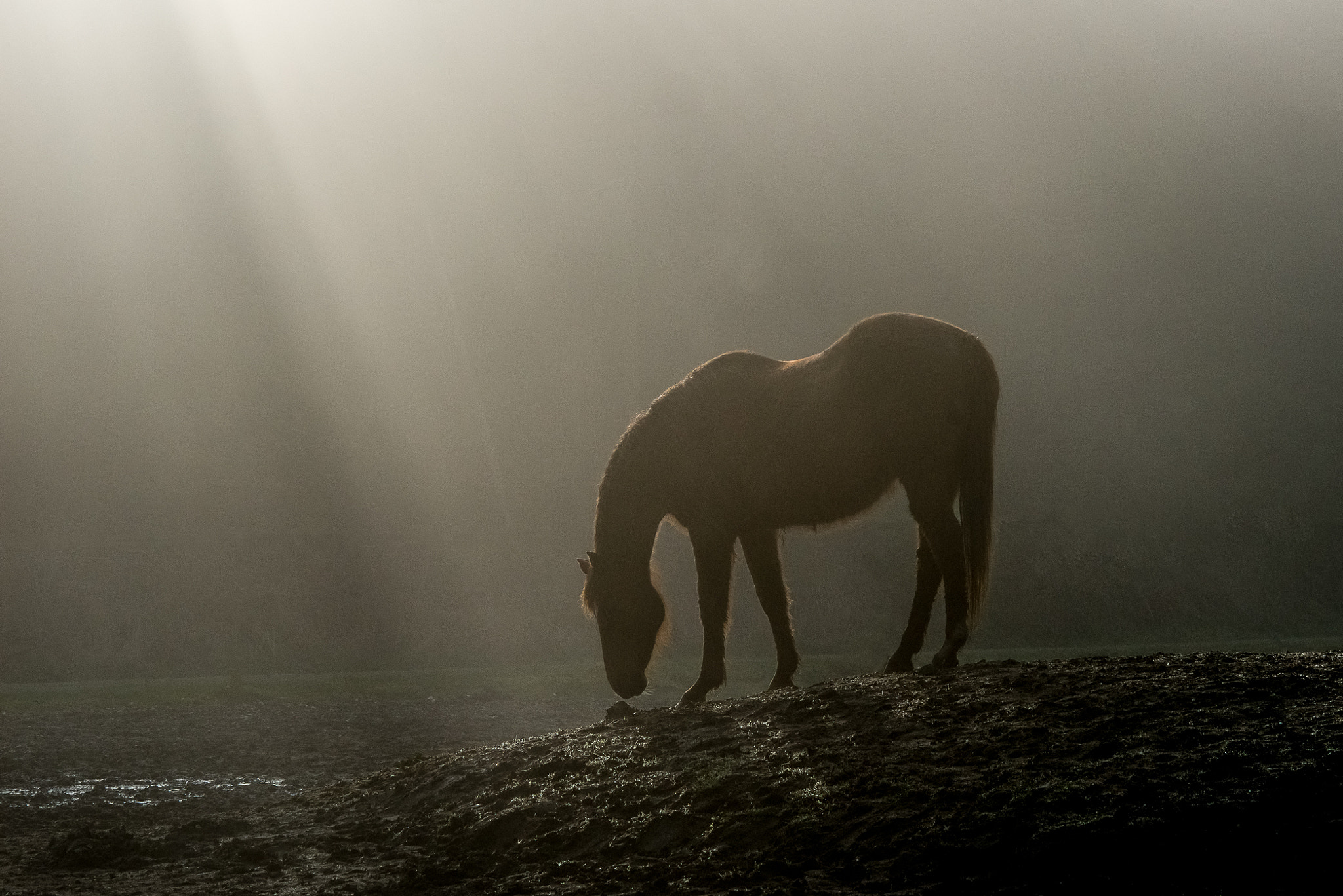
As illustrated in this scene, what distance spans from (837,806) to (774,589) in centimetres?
365

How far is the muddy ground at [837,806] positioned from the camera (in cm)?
335

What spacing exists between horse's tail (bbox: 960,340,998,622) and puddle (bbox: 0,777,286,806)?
549 centimetres

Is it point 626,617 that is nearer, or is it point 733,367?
point 626,617

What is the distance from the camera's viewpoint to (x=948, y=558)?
259 inches

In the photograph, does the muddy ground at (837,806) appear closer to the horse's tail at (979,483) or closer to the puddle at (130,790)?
the puddle at (130,790)

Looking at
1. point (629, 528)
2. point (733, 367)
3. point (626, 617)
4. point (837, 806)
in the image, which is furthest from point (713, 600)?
point (837, 806)

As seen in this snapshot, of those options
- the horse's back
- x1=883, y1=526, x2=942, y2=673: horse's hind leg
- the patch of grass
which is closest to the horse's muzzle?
the horse's back

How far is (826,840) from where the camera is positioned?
3.89 metres

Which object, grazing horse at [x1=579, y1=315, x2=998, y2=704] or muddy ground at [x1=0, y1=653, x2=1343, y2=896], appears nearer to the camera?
muddy ground at [x1=0, y1=653, x2=1343, y2=896]

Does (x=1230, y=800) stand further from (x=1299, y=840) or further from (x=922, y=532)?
(x=922, y=532)

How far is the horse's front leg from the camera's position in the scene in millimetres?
7641

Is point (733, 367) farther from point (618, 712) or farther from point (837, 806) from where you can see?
point (837, 806)

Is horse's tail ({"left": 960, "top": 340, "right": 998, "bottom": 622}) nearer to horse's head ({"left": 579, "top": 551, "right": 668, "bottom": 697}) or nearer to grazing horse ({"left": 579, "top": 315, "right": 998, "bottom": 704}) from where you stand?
grazing horse ({"left": 579, "top": 315, "right": 998, "bottom": 704})

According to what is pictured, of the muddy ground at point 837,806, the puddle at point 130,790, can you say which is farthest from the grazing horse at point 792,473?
the puddle at point 130,790
